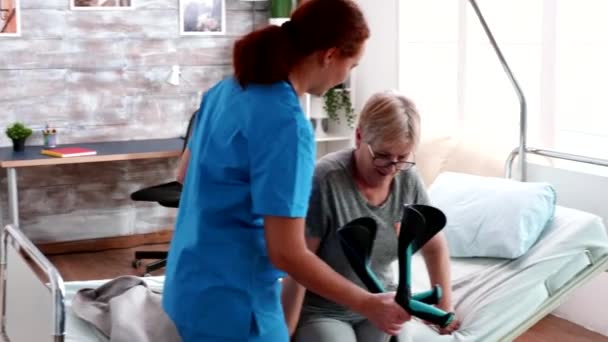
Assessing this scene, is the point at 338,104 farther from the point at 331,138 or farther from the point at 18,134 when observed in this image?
the point at 18,134

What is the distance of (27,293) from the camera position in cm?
234

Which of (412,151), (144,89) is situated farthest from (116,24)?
(412,151)

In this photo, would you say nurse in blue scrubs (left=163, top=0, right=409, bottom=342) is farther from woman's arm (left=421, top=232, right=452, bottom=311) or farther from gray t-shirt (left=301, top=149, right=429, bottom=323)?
woman's arm (left=421, top=232, right=452, bottom=311)

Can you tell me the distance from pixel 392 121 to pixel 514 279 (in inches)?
35.1

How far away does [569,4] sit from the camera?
12.6ft

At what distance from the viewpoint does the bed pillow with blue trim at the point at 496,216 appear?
3027 mm

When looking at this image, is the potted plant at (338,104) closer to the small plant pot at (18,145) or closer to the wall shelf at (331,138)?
the wall shelf at (331,138)

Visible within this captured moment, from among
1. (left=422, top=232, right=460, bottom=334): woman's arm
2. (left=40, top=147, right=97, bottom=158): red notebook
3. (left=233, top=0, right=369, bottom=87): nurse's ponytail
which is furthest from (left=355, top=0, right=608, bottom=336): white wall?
(left=233, top=0, right=369, bottom=87): nurse's ponytail

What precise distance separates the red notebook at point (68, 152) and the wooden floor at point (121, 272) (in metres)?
0.62

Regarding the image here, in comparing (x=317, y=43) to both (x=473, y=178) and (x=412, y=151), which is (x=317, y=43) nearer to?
(x=412, y=151)

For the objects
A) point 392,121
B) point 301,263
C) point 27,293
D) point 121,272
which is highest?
point 392,121

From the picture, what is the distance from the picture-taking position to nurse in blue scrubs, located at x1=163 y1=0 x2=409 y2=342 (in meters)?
1.71

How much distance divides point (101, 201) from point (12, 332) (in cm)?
278

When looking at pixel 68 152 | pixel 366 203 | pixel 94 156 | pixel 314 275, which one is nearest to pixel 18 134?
pixel 68 152
